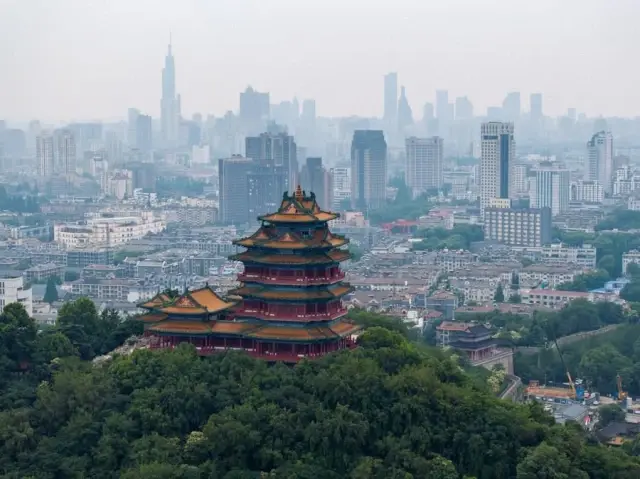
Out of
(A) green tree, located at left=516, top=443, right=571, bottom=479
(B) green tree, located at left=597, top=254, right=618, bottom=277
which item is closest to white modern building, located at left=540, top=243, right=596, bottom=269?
(B) green tree, located at left=597, top=254, right=618, bottom=277

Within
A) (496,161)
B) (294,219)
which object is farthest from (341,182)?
(294,219)

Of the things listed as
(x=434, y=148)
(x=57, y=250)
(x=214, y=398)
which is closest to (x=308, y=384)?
(x=214, y=398)

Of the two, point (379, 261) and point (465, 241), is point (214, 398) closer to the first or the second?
point (379, 261)

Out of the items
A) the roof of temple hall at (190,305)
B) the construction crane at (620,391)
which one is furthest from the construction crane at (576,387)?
the roof of temple hall at (190,305)

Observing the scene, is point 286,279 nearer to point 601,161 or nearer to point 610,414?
point 610,414

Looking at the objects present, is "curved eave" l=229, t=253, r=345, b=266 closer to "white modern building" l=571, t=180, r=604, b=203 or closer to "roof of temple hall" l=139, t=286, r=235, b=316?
"roof of temple hall" l=139, t=286, r=235, b=316

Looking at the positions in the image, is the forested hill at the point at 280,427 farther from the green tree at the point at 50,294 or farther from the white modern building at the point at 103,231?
the white modern building at the point at 103,231
